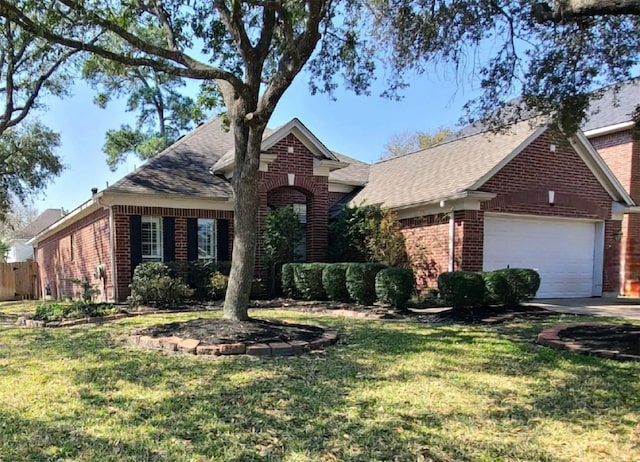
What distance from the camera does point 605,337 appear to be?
6457 millimetres

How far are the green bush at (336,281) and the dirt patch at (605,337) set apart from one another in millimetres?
5200

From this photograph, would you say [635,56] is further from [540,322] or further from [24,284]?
[24,284]

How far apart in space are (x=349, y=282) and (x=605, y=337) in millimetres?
5476

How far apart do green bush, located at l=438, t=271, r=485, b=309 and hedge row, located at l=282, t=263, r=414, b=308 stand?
78cm

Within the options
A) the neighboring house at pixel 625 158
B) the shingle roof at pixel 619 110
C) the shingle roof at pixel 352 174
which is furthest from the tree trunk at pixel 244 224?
the neighboring house at pixel 625 158

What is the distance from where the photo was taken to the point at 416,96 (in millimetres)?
9938

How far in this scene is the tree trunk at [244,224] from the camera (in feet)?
22.4

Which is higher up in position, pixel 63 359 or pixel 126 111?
pixel 126 111

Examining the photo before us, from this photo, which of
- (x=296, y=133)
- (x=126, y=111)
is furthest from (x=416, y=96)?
(x=126, y=111)

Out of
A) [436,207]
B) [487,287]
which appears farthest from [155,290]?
[487,287]

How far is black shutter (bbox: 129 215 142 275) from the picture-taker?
473 inches

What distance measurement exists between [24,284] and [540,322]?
23.5m

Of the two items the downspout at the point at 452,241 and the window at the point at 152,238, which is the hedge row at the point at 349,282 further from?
the window at the point at 152,238

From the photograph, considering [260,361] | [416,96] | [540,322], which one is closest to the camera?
[260,361]
